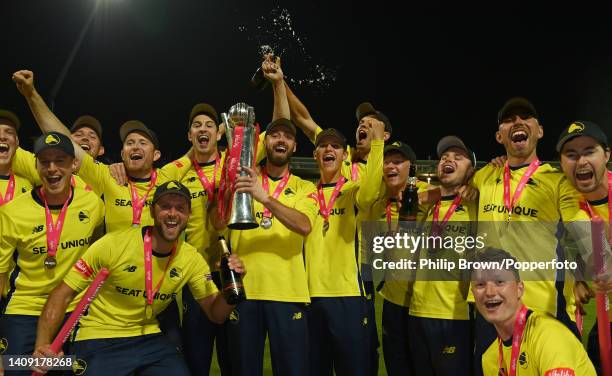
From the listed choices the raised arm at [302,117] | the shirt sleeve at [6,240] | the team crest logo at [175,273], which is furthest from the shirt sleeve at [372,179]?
the shirt sleeve at [6,240]

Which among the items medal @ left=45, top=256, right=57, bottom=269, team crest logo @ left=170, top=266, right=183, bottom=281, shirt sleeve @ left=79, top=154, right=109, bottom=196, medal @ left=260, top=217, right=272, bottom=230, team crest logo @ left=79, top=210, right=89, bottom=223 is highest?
shirt sleeve @ left=79, top=154, right=109, bottom=196

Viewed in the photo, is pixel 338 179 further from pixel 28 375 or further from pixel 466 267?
pixel 28 375

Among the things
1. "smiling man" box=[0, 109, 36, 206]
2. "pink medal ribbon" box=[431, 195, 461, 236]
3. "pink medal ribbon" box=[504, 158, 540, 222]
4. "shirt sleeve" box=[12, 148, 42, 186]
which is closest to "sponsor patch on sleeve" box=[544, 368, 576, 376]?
"pink medal ribbon" box=[504, 158, 540, 222]

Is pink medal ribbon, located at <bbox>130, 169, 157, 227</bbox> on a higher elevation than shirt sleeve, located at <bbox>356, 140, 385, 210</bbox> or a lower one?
lower

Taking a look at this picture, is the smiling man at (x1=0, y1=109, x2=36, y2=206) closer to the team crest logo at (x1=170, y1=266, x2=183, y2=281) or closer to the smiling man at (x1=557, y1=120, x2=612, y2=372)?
the team crest logo at (x1=170, y1=266, x2=183, y2=281)

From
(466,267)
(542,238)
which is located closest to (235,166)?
(466,267)

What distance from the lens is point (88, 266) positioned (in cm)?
415

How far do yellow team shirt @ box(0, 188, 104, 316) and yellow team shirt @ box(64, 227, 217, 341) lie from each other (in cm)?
45

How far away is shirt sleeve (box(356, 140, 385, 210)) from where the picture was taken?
4766 millimetres

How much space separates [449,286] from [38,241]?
321 centimetres

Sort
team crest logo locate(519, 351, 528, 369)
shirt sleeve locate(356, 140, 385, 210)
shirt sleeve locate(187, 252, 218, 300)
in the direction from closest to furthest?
team crest logo locate(519, 351, 528, 369)
shirt sleeve locate(187, 252, 218, 300)
shirt sleeve locate(356, 140, 385, 210)

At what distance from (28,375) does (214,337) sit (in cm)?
145

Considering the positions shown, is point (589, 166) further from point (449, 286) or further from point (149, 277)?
point (149, 277)

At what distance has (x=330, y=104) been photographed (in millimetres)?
31812
